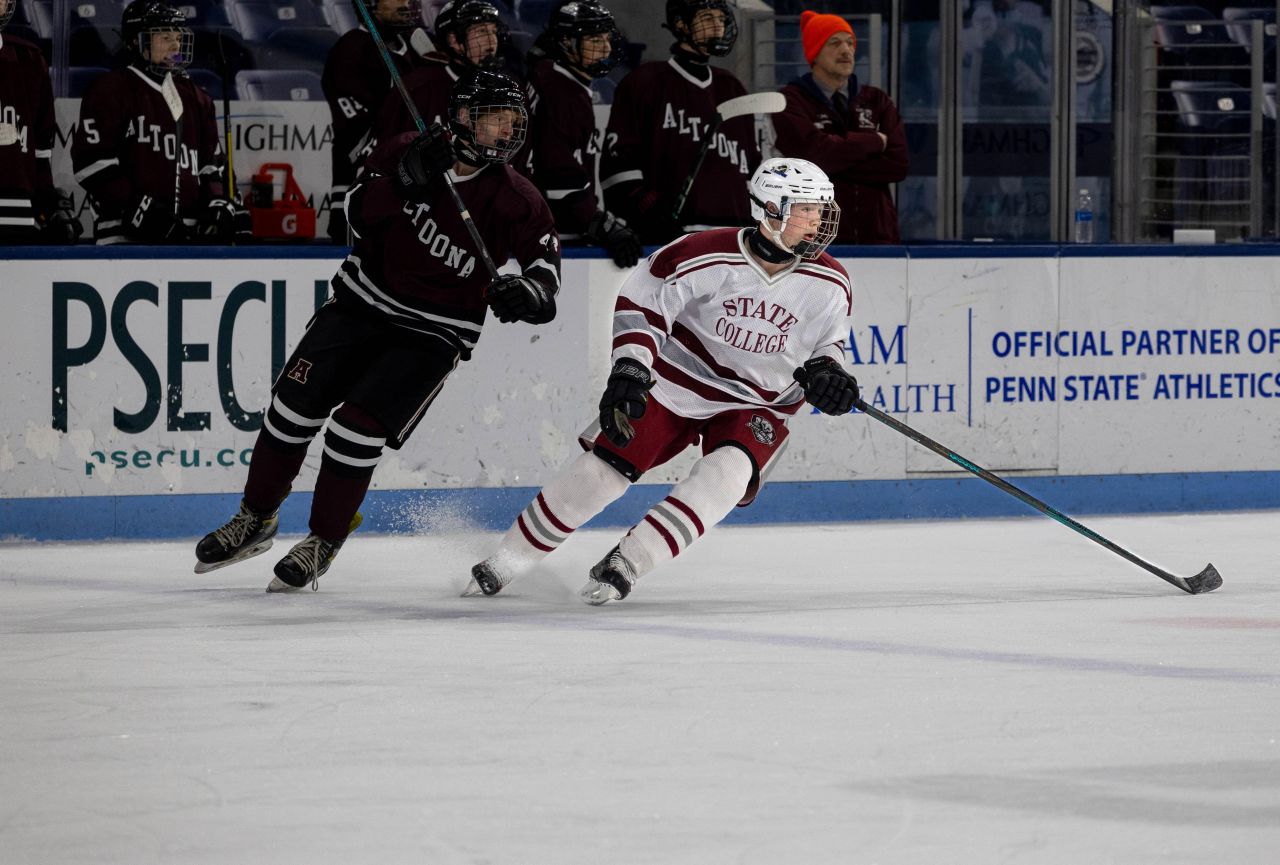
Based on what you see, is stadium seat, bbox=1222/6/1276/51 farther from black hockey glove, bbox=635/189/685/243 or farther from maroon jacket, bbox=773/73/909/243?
black hockey glove, bbox=635/189/685/243

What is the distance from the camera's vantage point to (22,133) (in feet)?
19.4

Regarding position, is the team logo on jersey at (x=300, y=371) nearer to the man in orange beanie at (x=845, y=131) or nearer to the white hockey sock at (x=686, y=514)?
the white hockey sock at (x=686, y=514)

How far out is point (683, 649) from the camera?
150 inches

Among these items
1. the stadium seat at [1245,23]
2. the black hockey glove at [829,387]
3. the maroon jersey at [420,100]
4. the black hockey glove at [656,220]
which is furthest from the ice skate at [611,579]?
the stadium seat at [1245,23]

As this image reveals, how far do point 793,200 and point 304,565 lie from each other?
54.1 inches

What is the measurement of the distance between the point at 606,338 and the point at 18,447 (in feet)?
5.56

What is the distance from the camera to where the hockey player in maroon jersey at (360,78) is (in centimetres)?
610

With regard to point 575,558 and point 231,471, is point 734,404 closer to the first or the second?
point 575,558

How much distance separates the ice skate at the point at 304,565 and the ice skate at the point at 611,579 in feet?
2.09

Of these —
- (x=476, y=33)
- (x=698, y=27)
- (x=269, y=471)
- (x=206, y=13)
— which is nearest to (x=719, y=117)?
(x=698, y=27)

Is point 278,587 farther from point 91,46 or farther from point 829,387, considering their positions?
point 91,46

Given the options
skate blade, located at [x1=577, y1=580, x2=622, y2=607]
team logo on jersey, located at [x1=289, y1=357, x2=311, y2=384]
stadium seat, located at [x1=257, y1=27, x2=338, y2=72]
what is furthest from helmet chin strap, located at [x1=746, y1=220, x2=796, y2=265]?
stadium seat, located at [x1=257, y1=27, x2=338, y2=72]

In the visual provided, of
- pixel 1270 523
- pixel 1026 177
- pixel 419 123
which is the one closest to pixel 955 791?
pixel 419 123

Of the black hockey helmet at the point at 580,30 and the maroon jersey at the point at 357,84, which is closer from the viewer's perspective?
the black hockey helmet at the point at 580,30
